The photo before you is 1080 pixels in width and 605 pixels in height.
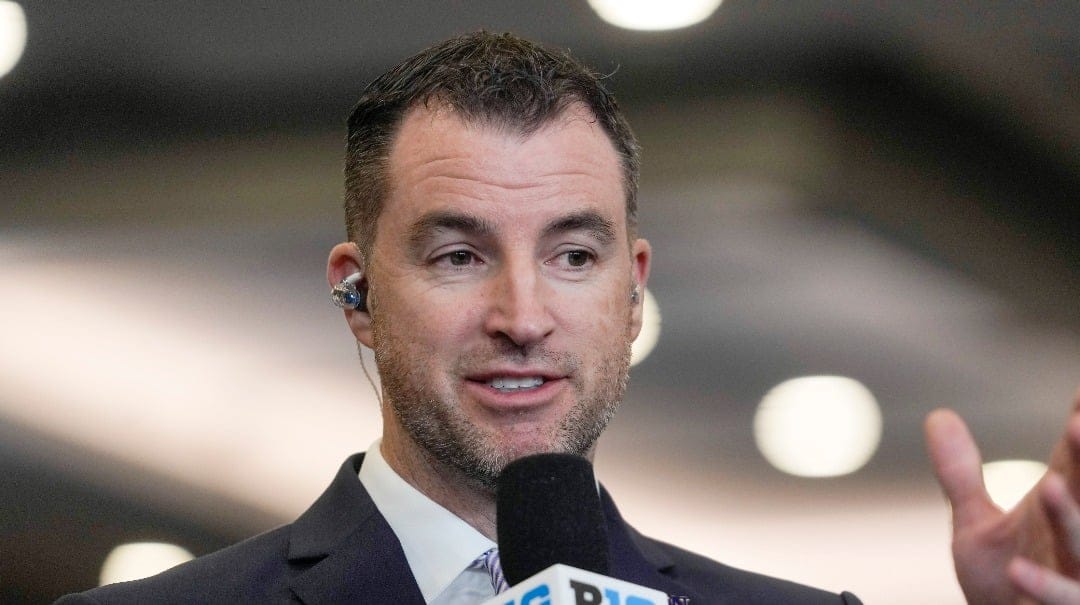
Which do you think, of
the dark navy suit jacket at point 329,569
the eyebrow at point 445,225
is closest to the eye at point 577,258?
the eyebrow at point 445,225

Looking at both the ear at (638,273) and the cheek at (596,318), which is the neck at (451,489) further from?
the ear at (638,273)

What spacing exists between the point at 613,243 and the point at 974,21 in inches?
79.6

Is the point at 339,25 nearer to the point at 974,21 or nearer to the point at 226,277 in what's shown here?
the point at 226,277

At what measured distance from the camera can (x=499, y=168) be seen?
217cm

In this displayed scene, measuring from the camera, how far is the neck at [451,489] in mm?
2164

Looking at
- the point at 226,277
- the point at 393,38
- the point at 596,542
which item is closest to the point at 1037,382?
the point at 393,38

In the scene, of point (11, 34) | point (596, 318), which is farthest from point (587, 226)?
point (11, 34)

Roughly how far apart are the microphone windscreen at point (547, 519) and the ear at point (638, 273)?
685 millimetres

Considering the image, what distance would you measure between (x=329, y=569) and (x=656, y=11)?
2.09 meters

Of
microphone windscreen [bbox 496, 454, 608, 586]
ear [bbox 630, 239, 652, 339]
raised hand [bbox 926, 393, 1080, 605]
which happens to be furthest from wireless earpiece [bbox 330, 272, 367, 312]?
raised hand [bbox 926, 393, 1080, 605]

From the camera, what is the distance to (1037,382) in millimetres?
3848

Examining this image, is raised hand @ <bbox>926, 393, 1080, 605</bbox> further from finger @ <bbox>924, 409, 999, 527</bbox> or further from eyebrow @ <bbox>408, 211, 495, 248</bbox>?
eyebrow @ <bbox>408, 211, 495, 248</bbox>

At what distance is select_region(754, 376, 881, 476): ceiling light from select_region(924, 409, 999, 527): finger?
223cm

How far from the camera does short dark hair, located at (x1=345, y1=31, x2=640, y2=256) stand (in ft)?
7.33
